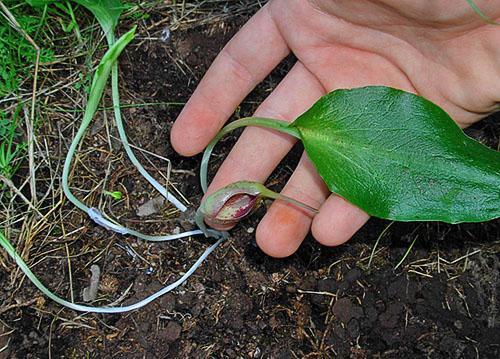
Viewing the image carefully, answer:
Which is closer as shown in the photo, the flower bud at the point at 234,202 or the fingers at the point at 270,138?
the flower bud at the point at 234,202

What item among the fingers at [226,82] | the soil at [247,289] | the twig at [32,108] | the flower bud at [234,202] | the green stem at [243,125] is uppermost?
the twig at [32,108]

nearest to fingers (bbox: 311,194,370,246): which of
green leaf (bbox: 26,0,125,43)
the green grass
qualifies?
green leaf (bbox: 26,0,125,43)

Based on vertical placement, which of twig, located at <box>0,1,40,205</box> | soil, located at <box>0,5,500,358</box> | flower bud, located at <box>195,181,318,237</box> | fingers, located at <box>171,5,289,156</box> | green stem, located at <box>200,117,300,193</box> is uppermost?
twig, located at <box>0,1,40,205</box>

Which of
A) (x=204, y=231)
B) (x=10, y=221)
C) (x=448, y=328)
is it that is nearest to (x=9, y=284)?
(x=10, y=221)

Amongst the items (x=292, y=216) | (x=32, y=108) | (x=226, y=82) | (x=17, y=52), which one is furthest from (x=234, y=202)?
(x=17, y=52)

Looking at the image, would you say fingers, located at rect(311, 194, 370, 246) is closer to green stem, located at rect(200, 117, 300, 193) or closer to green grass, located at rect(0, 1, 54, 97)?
green stem, located at rect(200, 117, 300, 193)

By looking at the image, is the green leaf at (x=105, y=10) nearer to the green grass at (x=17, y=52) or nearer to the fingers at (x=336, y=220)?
the green grass at (x=17, y=52)

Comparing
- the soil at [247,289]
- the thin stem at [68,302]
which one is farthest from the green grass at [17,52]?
the thin stem at [68,302]

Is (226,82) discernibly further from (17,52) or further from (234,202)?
(17,52)
